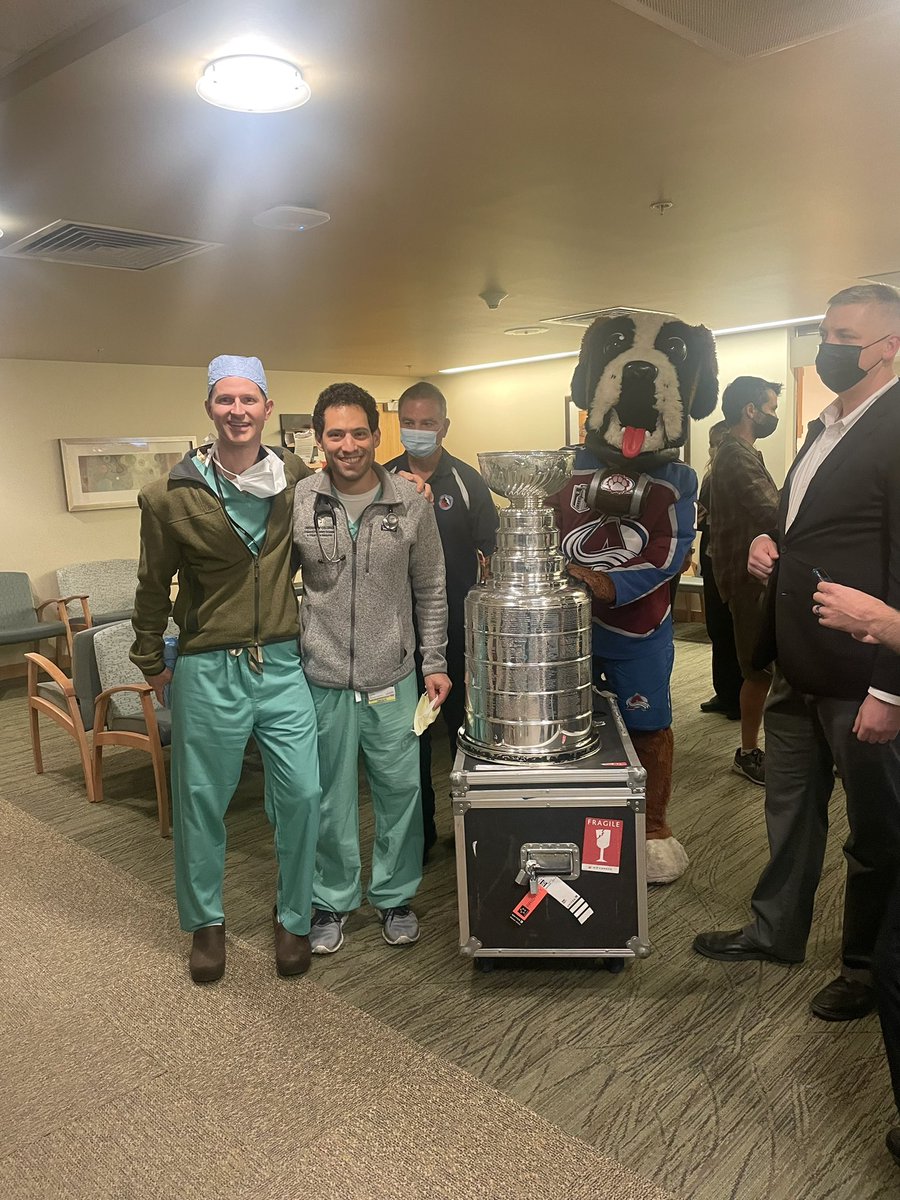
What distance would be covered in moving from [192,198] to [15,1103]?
2646mm

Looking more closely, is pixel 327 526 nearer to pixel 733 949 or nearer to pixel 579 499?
pixel 579 499

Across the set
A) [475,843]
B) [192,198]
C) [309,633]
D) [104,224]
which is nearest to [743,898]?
[475,843]

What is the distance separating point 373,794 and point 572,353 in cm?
625

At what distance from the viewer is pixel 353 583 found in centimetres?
245

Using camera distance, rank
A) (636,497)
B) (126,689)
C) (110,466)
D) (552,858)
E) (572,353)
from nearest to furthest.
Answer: (552,858) → (636,497) → (126,689) → (110,466) → (572,353)

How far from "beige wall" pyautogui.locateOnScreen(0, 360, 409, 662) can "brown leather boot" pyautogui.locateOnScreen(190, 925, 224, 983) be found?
4957 mm

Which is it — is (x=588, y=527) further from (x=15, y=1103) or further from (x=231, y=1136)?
(x=15, y=1103)

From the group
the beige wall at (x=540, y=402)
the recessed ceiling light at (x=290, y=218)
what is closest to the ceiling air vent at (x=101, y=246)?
the recessed ceiling light at (x=290, y=218)

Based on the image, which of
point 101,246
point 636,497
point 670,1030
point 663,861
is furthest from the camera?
point 101,246

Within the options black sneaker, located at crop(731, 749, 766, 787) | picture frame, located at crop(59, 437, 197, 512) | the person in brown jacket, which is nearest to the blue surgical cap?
the person in brown jacket

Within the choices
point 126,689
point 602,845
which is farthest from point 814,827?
point 126,689

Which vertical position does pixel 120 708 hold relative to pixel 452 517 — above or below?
below

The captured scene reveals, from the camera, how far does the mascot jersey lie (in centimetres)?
265

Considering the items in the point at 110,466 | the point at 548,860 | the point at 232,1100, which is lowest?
the point at 232,1100
